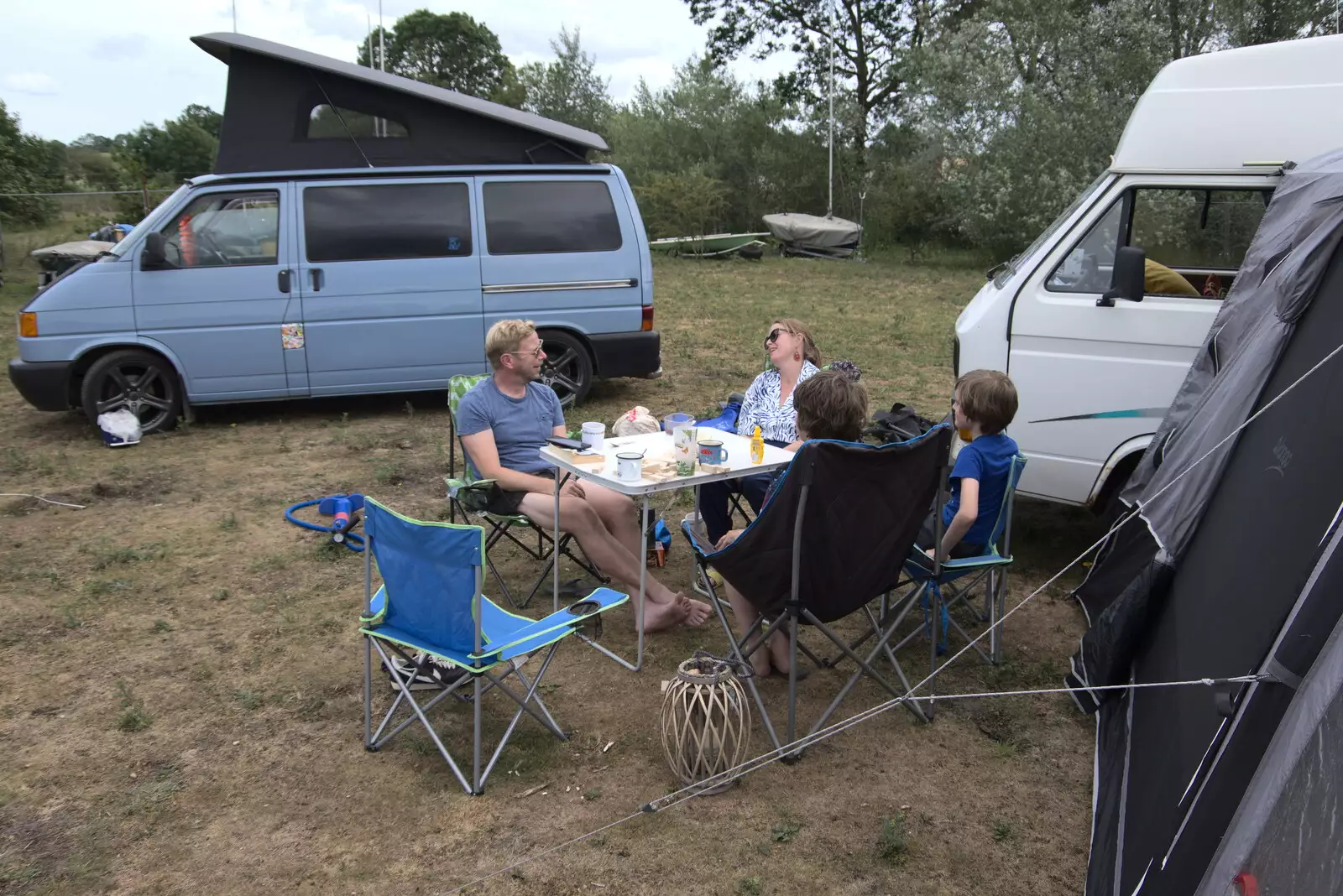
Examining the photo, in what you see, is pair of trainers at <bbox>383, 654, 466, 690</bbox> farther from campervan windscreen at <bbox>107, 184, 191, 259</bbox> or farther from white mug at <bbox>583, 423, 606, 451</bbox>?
campervan windscreen at <bbox>107, 184, 191, 259</bbox>

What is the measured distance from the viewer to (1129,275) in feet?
15.0

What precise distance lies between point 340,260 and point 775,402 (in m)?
3.81

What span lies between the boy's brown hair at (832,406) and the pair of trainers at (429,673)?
1566mm

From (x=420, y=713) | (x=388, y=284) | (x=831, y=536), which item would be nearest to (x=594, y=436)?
(x=831, y=536)

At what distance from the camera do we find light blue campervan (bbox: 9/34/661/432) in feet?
23.2

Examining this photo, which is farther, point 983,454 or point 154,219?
point 154,219

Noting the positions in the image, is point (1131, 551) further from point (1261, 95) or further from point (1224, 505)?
point (1261, 95)

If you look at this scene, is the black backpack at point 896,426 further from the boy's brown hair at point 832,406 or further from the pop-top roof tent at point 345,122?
the pop-top roof tent at point 345,122

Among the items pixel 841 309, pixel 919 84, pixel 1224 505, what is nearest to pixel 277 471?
pixel 1224 505

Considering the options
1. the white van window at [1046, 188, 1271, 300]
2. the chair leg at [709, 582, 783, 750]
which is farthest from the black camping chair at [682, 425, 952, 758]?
the white van window at [1046, 188, 1271, 300]

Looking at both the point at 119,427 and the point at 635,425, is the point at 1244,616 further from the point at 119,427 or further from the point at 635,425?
the point at 119,427

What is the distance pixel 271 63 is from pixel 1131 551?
6.34 m

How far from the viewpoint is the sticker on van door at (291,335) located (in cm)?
727

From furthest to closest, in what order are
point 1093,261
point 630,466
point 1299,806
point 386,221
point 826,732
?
point 386,221 → point 1093,261 → point 630,466 → point 826,732 → point 1299,806
